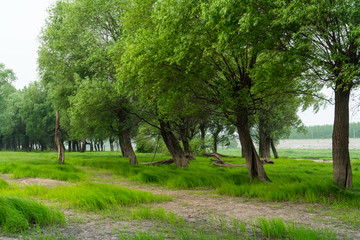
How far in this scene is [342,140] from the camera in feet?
38.3

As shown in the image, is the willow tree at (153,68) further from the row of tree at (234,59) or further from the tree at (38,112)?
A: the tree at (38,112)

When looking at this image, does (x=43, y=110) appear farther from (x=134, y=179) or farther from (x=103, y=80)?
(x=134, y=179)

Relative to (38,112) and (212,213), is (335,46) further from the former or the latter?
(38,112)

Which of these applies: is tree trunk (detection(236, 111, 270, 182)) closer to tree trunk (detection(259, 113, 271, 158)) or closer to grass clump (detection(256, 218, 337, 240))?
grass clump (detection(256, 218, 337, 240))


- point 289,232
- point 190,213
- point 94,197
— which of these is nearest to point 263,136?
point 190,213

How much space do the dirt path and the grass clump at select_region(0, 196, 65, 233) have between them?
0.56m

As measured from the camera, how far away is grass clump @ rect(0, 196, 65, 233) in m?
6.48

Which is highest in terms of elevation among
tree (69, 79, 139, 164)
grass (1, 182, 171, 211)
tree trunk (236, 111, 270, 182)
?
tree (69, 79, 139, 164)

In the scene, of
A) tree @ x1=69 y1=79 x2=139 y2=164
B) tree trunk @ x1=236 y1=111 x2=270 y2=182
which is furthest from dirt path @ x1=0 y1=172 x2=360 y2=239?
tree @ x1=69 y1=79 x2=139 y2=164

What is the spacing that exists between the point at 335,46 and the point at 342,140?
3909 mm

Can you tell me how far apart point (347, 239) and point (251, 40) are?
7080mm

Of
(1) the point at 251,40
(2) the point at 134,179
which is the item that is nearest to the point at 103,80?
(2) the point at 134,179

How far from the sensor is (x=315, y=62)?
1016 cm

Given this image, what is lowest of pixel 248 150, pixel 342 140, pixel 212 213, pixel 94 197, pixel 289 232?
pixel 212 213
